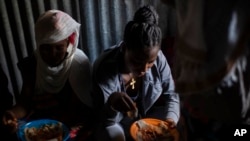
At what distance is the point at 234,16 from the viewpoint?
673 millimetres

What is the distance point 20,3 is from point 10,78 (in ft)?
1.57

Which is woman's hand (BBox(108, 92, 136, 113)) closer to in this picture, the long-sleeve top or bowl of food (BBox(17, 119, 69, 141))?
the long-sleeve top

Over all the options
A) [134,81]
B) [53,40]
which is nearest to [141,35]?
[134,81]

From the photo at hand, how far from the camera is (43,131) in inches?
58.4

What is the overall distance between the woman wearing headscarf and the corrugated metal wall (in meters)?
0.23

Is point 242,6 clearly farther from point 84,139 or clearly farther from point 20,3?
point 20,3

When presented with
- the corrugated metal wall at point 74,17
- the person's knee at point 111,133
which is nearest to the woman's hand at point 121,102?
the person's knee at point 111,133

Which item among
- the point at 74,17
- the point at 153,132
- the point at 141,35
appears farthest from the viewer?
the point at 74,17

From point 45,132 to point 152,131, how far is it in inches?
19.4

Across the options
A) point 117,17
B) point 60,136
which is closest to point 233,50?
point 60,136

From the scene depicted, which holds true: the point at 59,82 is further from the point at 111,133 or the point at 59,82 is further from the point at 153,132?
the point at 153,132

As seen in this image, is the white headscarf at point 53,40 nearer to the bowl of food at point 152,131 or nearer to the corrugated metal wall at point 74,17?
the corrugated metal wall at point 74,17

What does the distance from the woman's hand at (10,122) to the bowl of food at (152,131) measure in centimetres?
55

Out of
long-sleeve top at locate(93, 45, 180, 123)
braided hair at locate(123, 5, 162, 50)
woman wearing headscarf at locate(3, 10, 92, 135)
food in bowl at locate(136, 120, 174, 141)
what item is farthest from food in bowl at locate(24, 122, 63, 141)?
braided hair at locate(123, 5, 162, 50)
